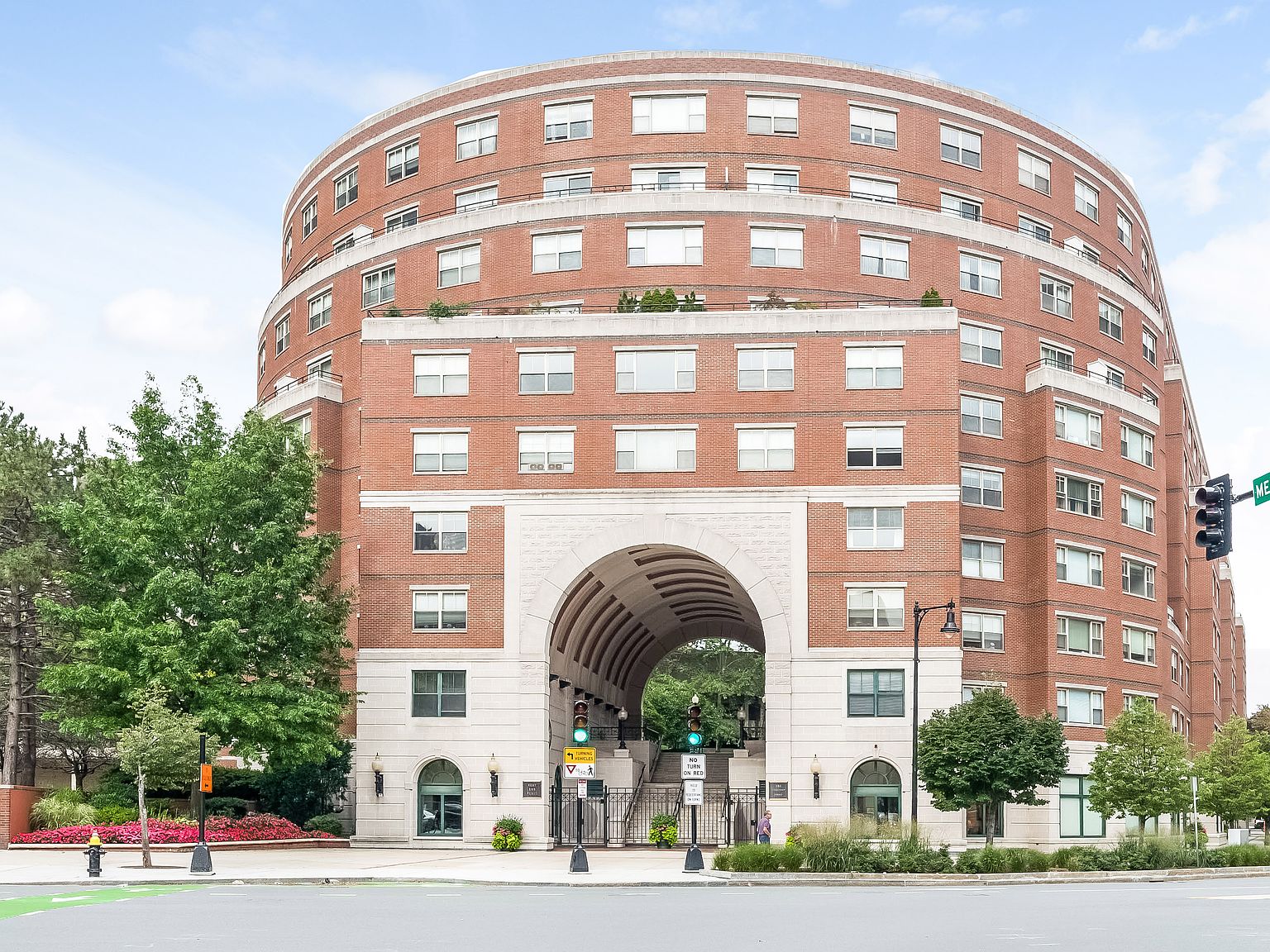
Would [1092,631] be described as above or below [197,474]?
below

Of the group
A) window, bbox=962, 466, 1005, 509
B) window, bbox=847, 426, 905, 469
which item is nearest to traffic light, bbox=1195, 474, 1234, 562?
window, bbox=847, 426, 905, 469

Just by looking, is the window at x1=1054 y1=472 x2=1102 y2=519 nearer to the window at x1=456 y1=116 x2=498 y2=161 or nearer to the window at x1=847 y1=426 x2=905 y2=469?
the window at x1=847 y1=426 x2=905 y2=469

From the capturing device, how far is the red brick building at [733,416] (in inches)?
2052

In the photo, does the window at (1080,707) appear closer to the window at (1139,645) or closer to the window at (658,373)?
the window at (1139,645)

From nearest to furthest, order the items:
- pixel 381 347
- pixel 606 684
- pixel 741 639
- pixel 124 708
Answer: pixel 124 708
pixel 381 347
pixel 606 684
pixel 741 639

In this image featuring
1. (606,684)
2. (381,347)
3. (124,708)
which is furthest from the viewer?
(606,684)

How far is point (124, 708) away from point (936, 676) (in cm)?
2634

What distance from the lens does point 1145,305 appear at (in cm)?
7225

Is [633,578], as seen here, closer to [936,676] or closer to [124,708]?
Result: [936,676]

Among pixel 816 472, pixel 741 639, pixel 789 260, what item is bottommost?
pixel 741 639

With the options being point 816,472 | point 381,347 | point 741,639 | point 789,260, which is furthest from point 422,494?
point 741,639

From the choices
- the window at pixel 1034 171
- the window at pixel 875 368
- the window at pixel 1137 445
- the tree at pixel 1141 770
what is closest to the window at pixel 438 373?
the window at pixel 875 368

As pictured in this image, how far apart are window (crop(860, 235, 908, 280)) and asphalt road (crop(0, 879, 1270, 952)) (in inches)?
1290

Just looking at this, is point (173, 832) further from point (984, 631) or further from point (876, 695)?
point (984, 631)
